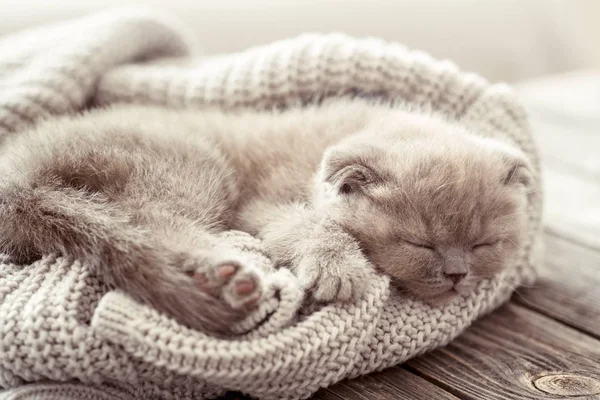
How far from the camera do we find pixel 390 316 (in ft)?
3.92

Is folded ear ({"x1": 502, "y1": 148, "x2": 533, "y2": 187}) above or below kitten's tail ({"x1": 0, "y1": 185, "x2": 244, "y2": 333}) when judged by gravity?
above

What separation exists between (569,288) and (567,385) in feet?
1.36

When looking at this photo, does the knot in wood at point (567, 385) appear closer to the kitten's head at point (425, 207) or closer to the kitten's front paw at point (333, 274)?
Answer: the kitten's head at point (425, 207)

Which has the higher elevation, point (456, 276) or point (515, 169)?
point (515, 169)

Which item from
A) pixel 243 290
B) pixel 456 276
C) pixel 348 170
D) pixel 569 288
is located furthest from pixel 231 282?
pixel 569 288

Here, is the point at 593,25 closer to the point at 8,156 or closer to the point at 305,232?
the point at 305,232

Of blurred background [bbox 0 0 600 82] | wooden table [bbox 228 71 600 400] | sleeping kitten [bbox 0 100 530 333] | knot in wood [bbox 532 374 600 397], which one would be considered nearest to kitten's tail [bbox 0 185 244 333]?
sleeping kitten [bbox 0 100 530 333]

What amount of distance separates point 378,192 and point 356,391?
373 millimetres

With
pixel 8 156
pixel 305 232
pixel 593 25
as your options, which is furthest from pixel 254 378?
pixel 593 25

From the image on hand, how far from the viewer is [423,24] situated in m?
2.74

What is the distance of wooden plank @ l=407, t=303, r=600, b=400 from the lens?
1.15 m

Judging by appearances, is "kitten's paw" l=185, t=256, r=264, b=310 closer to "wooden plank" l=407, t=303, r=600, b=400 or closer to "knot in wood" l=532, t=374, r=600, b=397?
"wooden plank" l=407, t=303, r=600, b=400

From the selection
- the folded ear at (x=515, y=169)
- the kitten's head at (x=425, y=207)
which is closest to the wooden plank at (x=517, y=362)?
the kitten's head at (x=425, y=207)

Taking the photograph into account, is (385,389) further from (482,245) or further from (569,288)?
(569,288)
